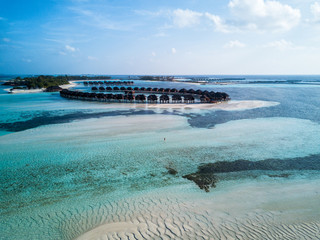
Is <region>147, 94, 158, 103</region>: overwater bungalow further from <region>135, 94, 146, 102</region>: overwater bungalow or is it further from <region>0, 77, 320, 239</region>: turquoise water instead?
<region>0, 77, 320, 239</region>: turquoise water

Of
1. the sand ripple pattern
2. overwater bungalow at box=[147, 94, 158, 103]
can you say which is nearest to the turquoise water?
the sand ripple pattern

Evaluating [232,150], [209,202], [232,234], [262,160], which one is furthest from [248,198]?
[232,150]

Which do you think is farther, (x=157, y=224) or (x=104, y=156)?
(x=104, y=156)

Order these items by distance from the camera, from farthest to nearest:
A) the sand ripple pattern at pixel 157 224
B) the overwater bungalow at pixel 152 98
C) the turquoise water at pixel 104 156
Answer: the overwater bungalow at pixel 152 98 < the turquoise water at pixel 104 156 < the sand ripple pattern at pixel 157 224

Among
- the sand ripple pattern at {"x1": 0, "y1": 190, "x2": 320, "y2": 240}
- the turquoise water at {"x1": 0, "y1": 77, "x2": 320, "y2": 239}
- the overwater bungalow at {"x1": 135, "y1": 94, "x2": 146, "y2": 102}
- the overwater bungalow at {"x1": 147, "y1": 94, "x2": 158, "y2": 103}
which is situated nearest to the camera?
the sand ripple pattern at {"x1": 0, "y1": 190, "x2": 320, "y2": 240}

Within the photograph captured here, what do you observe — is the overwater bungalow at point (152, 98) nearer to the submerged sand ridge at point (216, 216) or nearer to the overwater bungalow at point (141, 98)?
the overwater bungalow at point (141, 98)

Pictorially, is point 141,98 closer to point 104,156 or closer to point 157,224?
point 104,156

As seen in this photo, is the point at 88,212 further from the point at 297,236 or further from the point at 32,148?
the point at 32,148

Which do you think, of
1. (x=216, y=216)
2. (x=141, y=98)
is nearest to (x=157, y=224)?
(x=216, y=216)

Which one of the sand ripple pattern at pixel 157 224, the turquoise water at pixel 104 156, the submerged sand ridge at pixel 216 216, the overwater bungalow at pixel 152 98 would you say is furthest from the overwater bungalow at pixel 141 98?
the sand ripple pattern at pixel 157 224

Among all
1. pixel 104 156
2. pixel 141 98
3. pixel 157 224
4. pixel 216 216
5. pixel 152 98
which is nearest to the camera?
pixel 157 224
